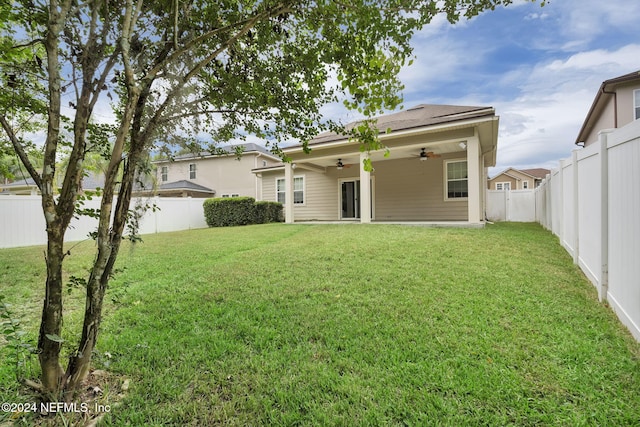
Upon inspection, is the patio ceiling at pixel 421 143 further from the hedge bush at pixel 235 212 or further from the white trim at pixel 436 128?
the hedge bush at pixel 235 212

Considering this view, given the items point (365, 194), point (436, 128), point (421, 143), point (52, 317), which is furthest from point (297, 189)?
point (52, 317)

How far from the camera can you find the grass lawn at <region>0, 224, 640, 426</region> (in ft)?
5.90

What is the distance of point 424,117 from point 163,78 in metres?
10.7

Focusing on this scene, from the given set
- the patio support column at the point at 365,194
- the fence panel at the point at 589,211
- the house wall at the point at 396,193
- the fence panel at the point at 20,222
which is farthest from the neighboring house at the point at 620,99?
the fence panel at the point at 20,222

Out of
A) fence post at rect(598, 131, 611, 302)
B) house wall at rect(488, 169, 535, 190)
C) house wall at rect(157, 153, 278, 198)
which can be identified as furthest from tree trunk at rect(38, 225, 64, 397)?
house wall at rect(488, 169, 535, 190)

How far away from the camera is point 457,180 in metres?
11.7

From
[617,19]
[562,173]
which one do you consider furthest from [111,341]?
[617,19]

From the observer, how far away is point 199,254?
6.81 metres

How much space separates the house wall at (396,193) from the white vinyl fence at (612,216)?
24.4 ft

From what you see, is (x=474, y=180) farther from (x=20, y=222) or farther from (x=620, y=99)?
(x=20, y=222)

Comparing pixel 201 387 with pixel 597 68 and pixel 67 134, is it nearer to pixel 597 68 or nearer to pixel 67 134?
pixel 67 134

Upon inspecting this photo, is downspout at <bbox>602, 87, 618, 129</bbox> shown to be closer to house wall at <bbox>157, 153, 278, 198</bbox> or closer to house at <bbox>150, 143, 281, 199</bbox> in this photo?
house at <bbox>150, 143, 281, 199</bbox>

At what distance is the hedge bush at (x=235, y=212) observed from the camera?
48.3ft

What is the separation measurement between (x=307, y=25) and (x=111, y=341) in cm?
328
